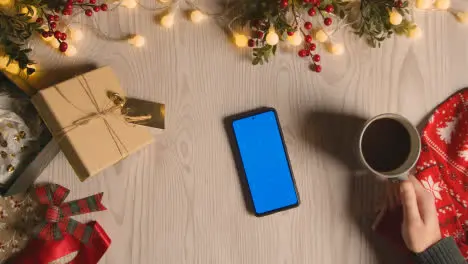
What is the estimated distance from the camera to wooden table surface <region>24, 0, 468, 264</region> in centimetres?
76

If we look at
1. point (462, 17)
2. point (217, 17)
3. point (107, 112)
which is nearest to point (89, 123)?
point (107, 112)

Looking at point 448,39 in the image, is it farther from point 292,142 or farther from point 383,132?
point 292,142

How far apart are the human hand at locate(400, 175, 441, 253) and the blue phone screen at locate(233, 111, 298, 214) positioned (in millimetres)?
164

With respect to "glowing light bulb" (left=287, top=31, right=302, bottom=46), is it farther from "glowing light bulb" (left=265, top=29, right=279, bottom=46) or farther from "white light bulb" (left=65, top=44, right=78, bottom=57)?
"white light bulb" (left=65, top=44, right=78, bottom=57)

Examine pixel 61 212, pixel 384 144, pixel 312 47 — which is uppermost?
pixel 312 47

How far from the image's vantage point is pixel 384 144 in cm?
75

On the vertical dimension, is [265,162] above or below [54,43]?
below

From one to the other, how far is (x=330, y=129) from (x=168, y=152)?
258 mm

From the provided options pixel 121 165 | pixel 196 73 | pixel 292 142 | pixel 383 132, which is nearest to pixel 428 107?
pixel 383 132

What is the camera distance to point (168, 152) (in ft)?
2.51

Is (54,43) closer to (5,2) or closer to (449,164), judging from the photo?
(5,2)

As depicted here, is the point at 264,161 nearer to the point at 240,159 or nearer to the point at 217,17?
the point at 240,159

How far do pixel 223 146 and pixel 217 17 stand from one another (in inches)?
8.0

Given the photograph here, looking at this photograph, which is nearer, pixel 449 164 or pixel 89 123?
pixel 89 123
